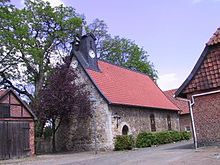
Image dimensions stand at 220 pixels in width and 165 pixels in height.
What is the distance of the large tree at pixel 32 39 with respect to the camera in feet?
106

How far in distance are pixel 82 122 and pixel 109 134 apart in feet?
9.83

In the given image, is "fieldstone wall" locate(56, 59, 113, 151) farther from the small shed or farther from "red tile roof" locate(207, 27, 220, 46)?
"red tile roof" locate(207, 27, 220, 46)

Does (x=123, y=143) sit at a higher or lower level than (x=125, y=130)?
lower

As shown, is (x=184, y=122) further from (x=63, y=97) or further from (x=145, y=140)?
(x=63, y=97)

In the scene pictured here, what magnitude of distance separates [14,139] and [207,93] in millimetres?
12937

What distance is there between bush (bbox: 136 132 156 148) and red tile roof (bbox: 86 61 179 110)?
2738 mm

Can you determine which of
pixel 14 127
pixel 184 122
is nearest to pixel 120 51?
pixel 184 122

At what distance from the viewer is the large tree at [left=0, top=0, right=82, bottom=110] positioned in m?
32.4

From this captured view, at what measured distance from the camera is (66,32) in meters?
37.6

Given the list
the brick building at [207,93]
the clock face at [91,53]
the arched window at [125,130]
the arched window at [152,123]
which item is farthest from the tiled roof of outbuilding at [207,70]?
the arched window at [152,123]

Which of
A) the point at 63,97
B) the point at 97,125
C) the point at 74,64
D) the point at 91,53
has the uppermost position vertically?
the point at 91,53

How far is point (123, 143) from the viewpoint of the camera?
25141 millimetres

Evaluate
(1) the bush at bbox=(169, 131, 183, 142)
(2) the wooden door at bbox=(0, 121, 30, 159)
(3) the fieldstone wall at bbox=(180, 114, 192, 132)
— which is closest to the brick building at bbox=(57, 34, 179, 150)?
(1) the bush at bbox=(169, 131, 183, 142)

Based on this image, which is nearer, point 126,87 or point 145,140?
point 145,140
